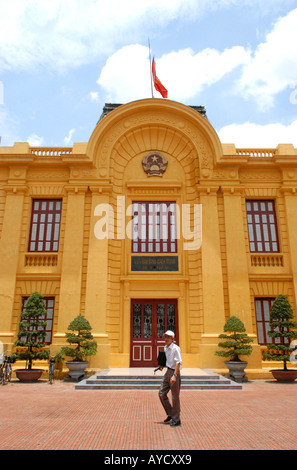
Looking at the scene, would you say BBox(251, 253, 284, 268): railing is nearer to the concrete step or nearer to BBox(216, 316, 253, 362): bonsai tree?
BBox(216, 316, 253, 362): bonsai tree

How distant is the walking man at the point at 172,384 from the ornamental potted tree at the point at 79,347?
6.81 metres

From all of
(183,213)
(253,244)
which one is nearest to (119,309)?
(183,213)

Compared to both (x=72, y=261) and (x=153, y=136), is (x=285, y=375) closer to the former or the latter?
(x=72, y=261)

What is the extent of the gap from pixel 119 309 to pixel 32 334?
12.6 feet

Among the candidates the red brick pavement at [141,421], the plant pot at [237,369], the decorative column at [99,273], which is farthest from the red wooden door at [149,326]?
the red brick pavement at [141,421]

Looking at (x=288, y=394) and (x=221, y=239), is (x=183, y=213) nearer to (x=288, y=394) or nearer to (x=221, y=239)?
(x=221, y=239)

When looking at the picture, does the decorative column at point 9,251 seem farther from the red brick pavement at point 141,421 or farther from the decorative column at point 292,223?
the decorative column at point 292,223

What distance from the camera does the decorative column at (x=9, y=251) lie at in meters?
14.4

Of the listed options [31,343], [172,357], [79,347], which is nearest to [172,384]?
[172,357]

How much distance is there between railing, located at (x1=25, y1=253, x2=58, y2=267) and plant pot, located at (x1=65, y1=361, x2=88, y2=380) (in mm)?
4660

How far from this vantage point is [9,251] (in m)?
15.2

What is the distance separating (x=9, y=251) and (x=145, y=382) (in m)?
8.48

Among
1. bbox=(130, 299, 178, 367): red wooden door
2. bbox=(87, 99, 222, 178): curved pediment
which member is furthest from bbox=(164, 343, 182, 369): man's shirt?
bbox=(87, 99, 222, 178): curved pediment

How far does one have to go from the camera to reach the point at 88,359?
44.8 ft
